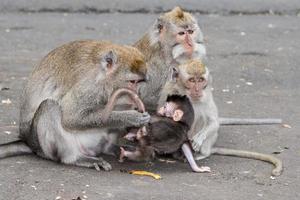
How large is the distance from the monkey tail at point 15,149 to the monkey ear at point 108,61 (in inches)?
39.7

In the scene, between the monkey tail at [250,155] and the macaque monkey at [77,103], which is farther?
the monkey tail at [250,155]

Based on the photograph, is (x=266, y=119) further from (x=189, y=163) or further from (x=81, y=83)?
(x=81, y=83)

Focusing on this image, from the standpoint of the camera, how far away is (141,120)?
6441 millimetres

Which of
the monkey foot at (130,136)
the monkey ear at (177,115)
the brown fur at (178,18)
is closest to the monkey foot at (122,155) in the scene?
the monkey foot at (130,136)

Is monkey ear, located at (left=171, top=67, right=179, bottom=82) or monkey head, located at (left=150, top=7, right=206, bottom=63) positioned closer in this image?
monkey ear, located at (left=171, top=67, right=179, bottom=82)

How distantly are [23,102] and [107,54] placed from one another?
93 centimetres

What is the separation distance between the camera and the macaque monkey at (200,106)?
22.2ft

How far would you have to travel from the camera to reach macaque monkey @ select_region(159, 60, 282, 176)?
6.75m

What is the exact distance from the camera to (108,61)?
6438 mm

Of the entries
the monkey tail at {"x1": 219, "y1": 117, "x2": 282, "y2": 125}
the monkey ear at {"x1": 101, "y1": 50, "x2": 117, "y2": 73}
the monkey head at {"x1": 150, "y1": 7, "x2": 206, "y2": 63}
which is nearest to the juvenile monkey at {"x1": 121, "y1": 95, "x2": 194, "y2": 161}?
the monkey ear at {"x1": 101, "y1": 50, "x2": 117, "y2": 73}

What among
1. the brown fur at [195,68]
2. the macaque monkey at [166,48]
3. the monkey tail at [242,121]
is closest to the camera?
the brown fur at [195,68]

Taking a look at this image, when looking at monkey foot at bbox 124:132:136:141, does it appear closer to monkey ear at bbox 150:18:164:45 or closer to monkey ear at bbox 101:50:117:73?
monkey ear at bbox 101:50:117:73

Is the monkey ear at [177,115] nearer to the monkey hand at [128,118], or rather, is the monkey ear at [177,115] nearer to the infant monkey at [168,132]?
the infant monkey at [168,132]

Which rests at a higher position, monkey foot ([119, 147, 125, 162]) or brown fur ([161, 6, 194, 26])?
brown fur ([161, 6, 194, 26])
